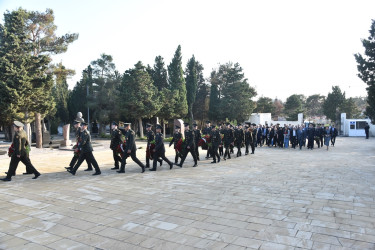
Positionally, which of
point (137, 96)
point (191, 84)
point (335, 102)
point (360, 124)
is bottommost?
point (360, 124)

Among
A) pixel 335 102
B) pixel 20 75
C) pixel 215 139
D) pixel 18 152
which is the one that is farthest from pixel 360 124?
pixel 18 152

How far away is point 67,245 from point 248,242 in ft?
8.05

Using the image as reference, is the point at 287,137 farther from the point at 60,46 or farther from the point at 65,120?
the point at 65,120

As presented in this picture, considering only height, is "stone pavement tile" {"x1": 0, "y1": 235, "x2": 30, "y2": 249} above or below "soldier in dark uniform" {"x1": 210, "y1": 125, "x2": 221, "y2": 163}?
below

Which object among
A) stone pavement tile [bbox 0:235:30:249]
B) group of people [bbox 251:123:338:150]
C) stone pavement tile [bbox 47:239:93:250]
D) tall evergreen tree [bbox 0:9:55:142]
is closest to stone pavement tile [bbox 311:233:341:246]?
stone pavement tile [bbox 47:239:93:250]

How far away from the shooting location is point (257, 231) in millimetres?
4004

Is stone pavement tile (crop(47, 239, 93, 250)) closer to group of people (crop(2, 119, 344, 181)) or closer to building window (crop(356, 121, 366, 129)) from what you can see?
group of people (crop(2, 119, 344, 181))

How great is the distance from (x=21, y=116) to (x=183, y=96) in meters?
19.8

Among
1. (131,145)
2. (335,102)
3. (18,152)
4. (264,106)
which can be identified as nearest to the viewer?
(18,152)

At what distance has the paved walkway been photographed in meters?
3.73

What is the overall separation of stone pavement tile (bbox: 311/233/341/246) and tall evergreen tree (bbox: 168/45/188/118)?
29.2 m

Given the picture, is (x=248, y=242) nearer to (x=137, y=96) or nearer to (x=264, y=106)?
(x=137, y=96)

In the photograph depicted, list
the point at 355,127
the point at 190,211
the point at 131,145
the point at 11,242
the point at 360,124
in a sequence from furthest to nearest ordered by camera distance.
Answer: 1. the point at 355,127
2. the point at 360,124
3. the point at 131,145
4. the point at 190,211
5. the point at 11,242

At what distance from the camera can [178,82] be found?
111 ft
